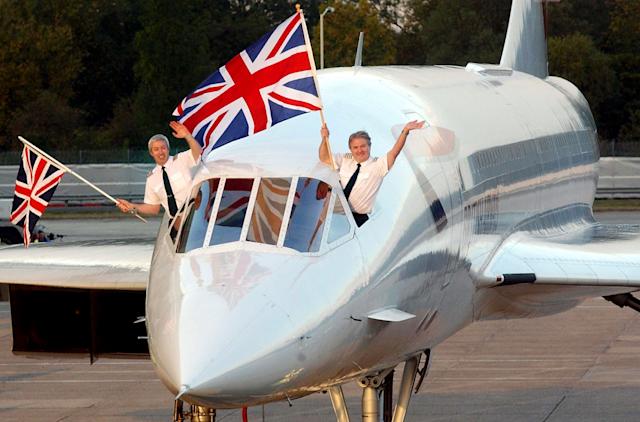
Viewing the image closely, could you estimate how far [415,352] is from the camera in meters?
13.9

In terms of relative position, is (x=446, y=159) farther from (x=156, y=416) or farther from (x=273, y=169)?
(x=156, y=416)

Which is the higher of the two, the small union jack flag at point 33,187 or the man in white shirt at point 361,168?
the man in white shirt at point 361,168

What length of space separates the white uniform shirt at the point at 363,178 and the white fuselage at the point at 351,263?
0.40ft

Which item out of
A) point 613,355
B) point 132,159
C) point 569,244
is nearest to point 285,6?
point 132,159

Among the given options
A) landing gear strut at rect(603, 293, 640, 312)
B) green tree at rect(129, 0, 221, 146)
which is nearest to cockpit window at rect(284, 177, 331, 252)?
landing gear strut at rect(603, 293, 640, 312)

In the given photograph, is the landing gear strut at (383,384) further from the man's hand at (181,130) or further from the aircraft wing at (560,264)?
the man's hand at (181,130)

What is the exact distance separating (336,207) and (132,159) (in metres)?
59.7

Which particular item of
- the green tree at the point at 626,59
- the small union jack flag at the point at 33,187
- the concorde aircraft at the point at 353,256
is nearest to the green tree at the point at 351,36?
the green tree at the point at 626,59

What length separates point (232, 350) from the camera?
10.8 meters

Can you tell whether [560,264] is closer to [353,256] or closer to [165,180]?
[165,180]

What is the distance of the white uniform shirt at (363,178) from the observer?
12500 millimetres

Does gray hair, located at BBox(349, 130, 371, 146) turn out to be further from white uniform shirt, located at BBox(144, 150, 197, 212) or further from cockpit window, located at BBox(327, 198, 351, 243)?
white uniform shirt, located at BBox(144, 150, 197, 212)

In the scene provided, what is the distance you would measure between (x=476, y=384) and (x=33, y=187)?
23.2ft

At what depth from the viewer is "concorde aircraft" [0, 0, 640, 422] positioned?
11133mm
